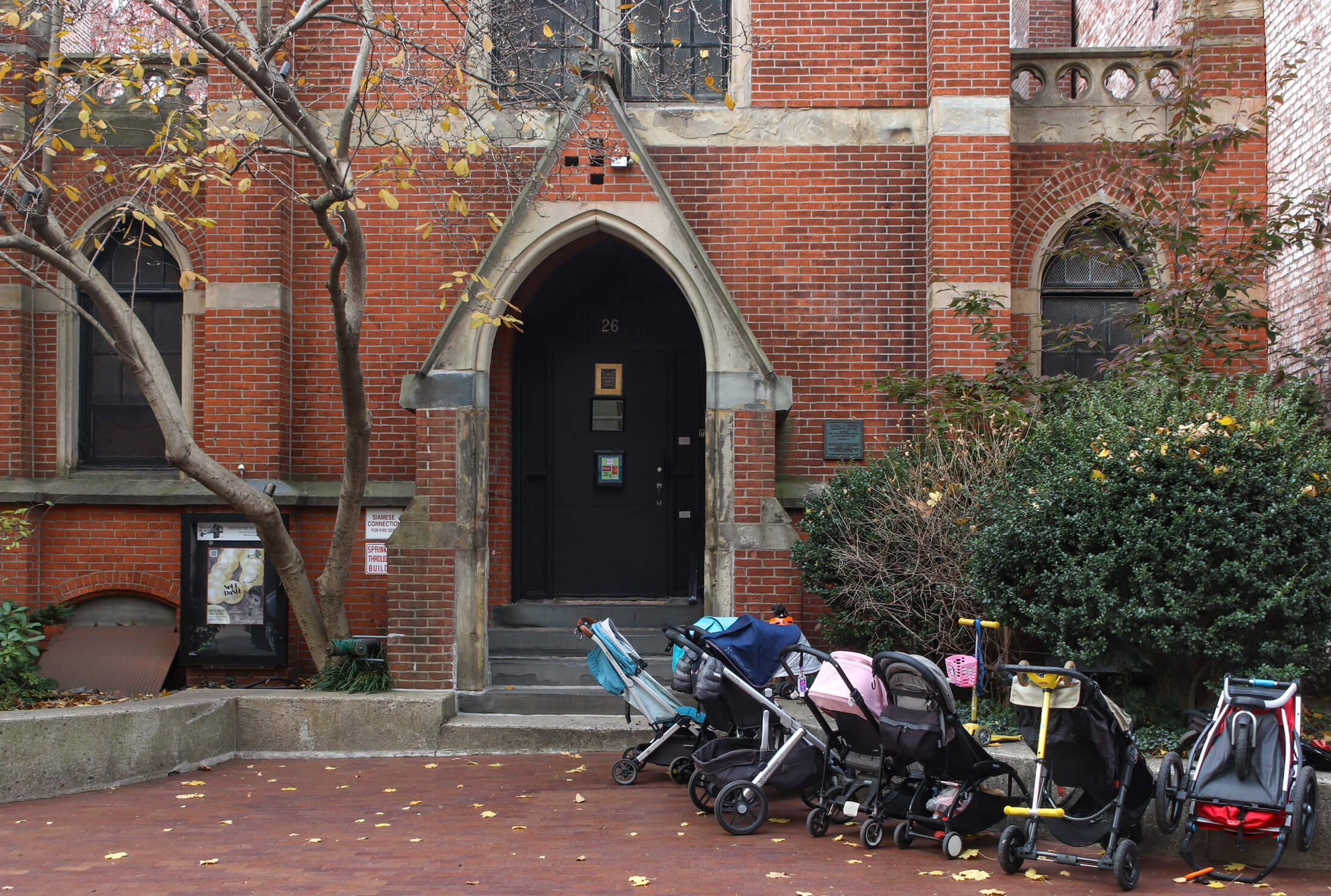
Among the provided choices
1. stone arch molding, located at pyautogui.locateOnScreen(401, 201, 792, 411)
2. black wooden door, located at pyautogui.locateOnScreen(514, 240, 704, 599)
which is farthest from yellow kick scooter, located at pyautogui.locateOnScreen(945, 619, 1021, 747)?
black wooden door, located at pyautogui.locateOnScreen(514, 240, 704, 599)

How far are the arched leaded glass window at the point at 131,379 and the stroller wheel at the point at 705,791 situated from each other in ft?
22.3

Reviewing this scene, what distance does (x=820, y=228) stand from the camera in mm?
10398

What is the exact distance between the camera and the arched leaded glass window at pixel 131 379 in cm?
1080

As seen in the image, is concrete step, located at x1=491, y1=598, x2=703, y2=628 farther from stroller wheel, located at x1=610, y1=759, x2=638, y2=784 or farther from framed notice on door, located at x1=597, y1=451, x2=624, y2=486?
stroller wheel, located at x1=610, y1=759, x2=638, y2=784

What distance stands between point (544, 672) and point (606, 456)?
2334mm

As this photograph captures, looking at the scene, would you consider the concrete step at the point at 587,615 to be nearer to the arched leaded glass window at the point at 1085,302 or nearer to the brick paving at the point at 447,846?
the brick paving at the point at 447,846

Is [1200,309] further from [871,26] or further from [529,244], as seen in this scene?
[529,244]

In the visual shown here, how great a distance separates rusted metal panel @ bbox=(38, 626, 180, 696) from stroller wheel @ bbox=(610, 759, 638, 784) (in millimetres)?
4845

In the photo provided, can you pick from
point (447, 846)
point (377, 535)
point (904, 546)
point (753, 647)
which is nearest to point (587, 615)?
point (377, 535)

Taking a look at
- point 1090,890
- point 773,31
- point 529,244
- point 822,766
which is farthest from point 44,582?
point 1090,890

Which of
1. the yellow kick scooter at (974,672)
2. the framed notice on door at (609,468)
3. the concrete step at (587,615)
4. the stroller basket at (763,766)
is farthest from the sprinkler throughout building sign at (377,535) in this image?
the yellow kick scooter at (974,672)

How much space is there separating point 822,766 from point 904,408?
4482 mm

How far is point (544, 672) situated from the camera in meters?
9.64

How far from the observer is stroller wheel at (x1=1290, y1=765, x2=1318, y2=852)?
536cm
